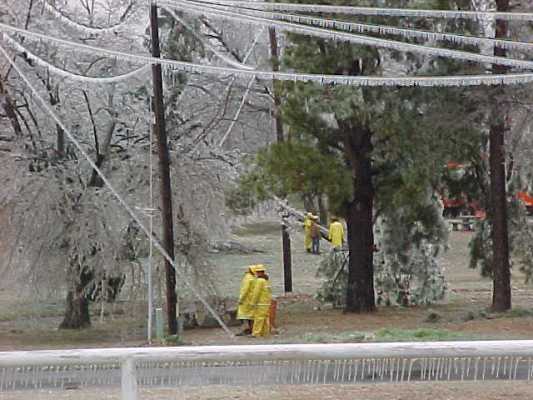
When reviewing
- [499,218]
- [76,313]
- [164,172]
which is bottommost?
[76,313]

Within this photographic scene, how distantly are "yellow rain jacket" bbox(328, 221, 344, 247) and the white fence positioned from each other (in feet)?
63.1

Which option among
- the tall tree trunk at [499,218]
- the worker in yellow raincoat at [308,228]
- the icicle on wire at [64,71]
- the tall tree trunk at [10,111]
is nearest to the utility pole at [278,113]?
the worker in yellow raincoat at [308,228]

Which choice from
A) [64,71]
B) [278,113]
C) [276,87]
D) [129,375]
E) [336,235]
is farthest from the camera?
[336,235]

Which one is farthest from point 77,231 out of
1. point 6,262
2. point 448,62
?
point 448,62

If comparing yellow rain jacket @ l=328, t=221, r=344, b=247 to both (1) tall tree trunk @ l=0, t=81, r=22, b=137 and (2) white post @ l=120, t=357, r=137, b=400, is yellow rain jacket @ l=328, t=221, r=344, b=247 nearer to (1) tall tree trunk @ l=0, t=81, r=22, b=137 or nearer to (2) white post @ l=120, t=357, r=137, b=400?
(1) tall tree trunk @ l=0, t=81, r=22, b=137

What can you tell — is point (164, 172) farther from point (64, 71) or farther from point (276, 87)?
point (276, 87)

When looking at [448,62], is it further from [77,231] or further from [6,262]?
[6,262]

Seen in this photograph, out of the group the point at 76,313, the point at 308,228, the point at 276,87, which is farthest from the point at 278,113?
the point at 308,228

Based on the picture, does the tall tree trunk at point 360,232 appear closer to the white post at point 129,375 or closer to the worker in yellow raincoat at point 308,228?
the worker in yellow raincoat at point 308,228

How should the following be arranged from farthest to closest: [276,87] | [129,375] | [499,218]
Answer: [276,87]
[499,218]
[129,375]

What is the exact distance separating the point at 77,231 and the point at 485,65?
8.74 meters

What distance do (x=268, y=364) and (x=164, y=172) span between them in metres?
11.8

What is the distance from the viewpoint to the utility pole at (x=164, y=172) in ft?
60.6

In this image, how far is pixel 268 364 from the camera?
314 inches
